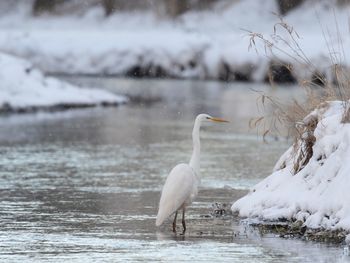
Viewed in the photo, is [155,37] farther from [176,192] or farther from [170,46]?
[176,192]

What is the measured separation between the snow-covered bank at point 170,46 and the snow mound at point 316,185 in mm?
31785

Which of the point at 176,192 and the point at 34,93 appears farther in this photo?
the point at 34,93

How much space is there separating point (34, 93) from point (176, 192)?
76.2 ft

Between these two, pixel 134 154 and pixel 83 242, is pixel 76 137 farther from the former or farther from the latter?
pixel 83 242

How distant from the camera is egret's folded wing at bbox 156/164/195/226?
12219 mm

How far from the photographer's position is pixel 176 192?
1239 centimetres

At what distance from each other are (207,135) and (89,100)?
10792 millimetres

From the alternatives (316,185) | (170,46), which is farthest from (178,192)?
(170,46)

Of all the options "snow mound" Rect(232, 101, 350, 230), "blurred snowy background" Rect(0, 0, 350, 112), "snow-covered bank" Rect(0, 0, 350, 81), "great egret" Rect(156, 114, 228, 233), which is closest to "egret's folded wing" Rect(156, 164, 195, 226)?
"great egret" Rect(156, 114, 228, 233)

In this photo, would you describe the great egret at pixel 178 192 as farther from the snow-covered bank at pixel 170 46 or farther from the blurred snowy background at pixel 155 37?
the snow-covered bank at pixel 170 46

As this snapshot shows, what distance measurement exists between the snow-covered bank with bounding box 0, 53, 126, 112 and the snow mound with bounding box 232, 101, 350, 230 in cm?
2026

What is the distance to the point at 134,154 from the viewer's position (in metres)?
21.6

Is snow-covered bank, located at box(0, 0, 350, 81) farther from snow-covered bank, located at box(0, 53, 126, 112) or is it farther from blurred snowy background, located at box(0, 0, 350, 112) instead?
snow-covered bank, located at box(0, 53, 126, 112)

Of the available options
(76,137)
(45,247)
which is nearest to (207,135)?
(76,137)
